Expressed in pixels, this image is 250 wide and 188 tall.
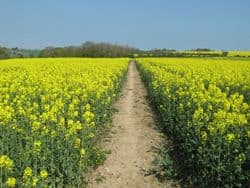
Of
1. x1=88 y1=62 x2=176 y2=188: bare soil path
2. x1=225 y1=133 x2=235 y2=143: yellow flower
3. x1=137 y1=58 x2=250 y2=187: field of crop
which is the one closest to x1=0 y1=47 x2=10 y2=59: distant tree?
x1=88 y1=62 x2=176 y2=188: bare soil path

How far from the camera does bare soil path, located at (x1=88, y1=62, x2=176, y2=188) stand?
27.7ft

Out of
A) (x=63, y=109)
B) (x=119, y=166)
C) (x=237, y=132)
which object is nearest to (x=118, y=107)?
(x=63, y=109)

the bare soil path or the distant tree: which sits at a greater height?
the bare soil path

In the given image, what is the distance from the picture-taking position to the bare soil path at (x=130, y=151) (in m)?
8.43

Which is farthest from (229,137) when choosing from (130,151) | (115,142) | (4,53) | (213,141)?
(4,53)

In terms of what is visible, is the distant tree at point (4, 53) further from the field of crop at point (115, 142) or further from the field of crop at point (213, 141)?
the field of crop at point (213, 141)

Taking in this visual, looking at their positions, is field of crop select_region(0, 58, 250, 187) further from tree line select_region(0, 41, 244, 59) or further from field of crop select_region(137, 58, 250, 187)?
tree line select_region(0, 41, 244, 59)

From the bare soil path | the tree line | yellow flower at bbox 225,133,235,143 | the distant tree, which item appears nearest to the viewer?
yellow flower at bbox 225,133,235,143

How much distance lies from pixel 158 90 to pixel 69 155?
947 centimetres

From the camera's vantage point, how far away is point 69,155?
7.61m

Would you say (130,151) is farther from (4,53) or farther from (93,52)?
(93,52)

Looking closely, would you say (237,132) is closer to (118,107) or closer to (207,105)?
(207,105)

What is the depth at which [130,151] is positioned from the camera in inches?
409

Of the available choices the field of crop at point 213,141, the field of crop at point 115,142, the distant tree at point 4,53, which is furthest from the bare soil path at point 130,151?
the distant tree at point 4,53
